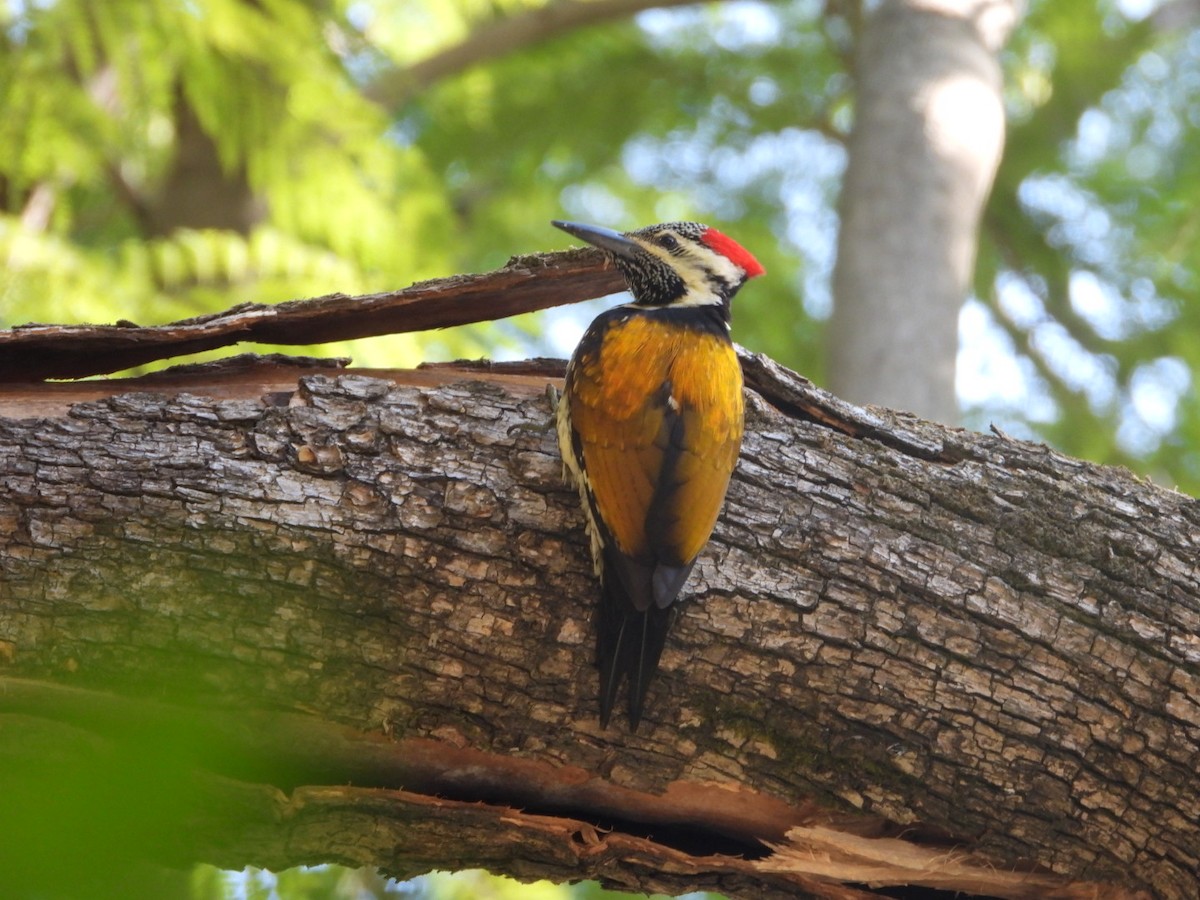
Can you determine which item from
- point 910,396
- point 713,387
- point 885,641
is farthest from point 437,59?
point 885,641

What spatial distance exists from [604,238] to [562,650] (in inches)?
58.6

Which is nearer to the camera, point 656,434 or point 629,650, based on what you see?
point 629,650

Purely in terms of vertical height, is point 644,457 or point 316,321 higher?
point 316,321

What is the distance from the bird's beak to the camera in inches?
141

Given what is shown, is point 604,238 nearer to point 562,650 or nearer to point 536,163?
point 562,650

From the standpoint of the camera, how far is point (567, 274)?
3307 millimetres

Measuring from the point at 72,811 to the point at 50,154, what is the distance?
18.7ft

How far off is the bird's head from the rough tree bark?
97 cm

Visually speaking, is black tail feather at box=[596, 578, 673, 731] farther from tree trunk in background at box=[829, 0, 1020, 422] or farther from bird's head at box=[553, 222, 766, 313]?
tree trunk in background at box=[829, 0, 1020, 422]

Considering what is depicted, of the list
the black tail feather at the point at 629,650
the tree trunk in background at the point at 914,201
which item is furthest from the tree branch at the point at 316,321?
the tree trunk in background at the point at 914,201

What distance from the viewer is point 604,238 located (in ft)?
11.8

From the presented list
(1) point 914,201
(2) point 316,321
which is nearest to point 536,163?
(1) point 914,201

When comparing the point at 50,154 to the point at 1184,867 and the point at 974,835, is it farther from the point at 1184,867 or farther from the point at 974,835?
the point at 1184,867

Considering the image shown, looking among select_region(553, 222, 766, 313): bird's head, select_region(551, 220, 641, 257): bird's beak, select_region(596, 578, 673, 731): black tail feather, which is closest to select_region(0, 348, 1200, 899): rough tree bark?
select_region(596, 578, 673, 731): black tail feather
